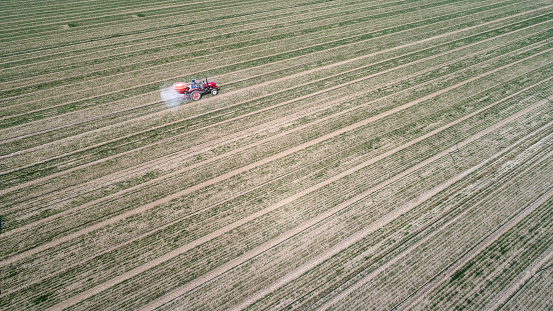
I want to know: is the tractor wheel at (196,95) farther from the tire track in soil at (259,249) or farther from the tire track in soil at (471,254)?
the tire track in soil at (471,254)

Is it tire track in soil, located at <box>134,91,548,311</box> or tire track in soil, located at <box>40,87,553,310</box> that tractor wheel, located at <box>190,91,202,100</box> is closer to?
tire track in soil, located at <box>40,87,553,310</box>

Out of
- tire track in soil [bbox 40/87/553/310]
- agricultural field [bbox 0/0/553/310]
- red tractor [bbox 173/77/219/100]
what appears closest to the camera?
tire track in soil [bbox 40/87/553/310]

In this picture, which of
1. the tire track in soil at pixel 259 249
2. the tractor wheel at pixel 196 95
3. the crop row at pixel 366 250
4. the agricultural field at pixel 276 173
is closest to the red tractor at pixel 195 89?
the tractor wheel at pixel 196 95

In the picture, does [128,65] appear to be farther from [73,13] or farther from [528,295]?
[528,295]

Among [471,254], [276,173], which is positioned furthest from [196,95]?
[471,254]

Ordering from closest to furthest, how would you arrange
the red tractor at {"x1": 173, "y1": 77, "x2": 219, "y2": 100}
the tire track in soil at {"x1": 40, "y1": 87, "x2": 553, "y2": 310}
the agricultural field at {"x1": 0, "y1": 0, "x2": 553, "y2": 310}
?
the tire track in soil at {"x1": 40, "y1": 87, "x2": 553, "y2": 310} → the agricultural field at {"x1": 0, "y1": 0, "x2": 553, "y2": 310} → the red tractor at {"x1": 173, "y1": 77, "x2": 219, "y2": 100}

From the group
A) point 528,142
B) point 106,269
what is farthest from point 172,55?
point 528,142

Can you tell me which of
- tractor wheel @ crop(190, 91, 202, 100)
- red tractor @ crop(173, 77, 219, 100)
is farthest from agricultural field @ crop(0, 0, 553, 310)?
red tractor @ crop(173, 77, 219, 100)
